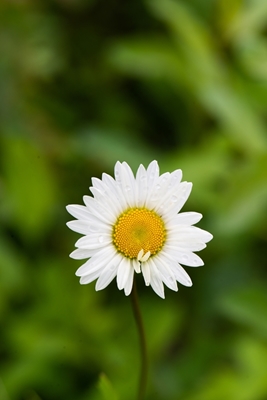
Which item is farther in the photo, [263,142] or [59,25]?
[59,25]

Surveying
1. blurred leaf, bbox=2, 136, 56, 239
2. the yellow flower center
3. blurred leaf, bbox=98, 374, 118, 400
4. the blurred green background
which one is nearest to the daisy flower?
the yellow flower center

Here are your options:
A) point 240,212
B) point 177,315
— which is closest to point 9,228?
point 177,315

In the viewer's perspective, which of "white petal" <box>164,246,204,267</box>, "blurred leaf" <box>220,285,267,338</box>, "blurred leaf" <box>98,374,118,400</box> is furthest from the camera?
"blurred leaf" <box>220,285,267,338</box>

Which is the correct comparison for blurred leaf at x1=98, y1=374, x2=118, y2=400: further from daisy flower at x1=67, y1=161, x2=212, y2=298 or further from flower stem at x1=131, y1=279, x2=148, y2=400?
daisy flower at x1=67, y1=161, x2=212, y2=298

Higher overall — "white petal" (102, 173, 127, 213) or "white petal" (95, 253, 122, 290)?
"white petal" (102, 173, 127, 213)

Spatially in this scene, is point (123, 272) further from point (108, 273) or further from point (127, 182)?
point (127, 182)

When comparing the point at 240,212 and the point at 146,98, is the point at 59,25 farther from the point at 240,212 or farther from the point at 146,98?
the point at 240,212
